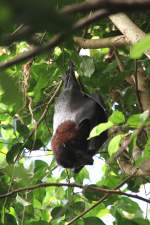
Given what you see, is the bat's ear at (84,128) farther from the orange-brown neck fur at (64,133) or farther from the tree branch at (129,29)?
the tree branch at (129,29)

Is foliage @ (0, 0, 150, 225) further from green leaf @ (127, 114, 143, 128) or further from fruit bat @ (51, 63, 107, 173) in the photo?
green leaf @ (127, 114, 143, 128)

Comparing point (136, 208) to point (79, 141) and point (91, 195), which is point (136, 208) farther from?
point (79, 141)

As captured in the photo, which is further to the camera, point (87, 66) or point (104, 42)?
point (87, 66)

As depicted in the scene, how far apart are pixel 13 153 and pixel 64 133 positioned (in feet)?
1.42

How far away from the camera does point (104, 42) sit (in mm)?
2285

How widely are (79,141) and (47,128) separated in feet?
0.88

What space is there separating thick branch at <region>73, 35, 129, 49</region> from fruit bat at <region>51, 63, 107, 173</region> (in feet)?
1.16

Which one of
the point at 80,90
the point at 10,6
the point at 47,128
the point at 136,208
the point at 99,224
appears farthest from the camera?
the point at 47,128

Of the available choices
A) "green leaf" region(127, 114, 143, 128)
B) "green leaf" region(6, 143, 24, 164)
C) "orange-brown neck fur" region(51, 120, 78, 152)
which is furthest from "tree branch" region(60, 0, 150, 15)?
"orange-brown neck fur" region(51, 120, 78, 152)

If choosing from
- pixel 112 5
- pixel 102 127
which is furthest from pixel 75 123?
pixel 112 5

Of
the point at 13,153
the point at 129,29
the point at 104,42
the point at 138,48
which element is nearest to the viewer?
the point at 138,48

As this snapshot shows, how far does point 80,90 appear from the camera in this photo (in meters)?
2.98

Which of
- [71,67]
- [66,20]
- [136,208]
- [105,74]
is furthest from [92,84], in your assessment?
[66,20]

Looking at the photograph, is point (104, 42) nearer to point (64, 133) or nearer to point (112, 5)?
point (64, 133)
